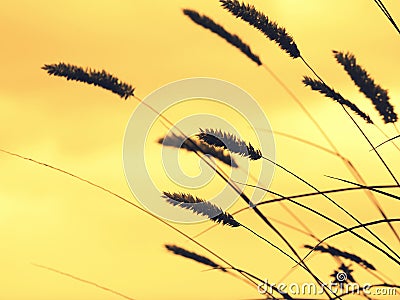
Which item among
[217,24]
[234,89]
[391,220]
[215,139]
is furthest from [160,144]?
[234,89]

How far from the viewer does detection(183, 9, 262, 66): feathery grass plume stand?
2.81m

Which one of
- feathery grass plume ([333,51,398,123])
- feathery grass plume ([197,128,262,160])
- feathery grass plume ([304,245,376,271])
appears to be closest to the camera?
feathery grass plume ([333,51,398,123])

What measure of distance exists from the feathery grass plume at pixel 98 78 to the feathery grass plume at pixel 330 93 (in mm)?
658

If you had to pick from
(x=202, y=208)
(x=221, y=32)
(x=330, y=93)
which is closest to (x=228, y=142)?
(x=202, y=208)

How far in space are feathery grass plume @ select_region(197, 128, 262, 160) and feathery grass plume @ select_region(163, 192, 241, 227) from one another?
0.20 metres

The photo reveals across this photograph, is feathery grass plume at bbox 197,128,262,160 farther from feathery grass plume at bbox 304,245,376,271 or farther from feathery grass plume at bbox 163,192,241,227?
feathery grass plume at bbox 304,245,376,271

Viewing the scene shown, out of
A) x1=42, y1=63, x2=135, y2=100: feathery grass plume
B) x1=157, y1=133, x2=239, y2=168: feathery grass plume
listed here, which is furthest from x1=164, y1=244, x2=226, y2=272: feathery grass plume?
x1=42, y1=63, x2=135, y2=100: feathery grass plume

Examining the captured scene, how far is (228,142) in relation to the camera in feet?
8.32

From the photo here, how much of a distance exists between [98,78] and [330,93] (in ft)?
2.78

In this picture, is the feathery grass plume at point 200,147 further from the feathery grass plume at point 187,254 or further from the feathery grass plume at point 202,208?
the feathery grass plume at point 187,254

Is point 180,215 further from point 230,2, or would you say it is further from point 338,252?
point 230,2

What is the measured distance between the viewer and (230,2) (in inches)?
107

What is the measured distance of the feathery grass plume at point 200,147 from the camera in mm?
2537

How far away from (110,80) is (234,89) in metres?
0.86
